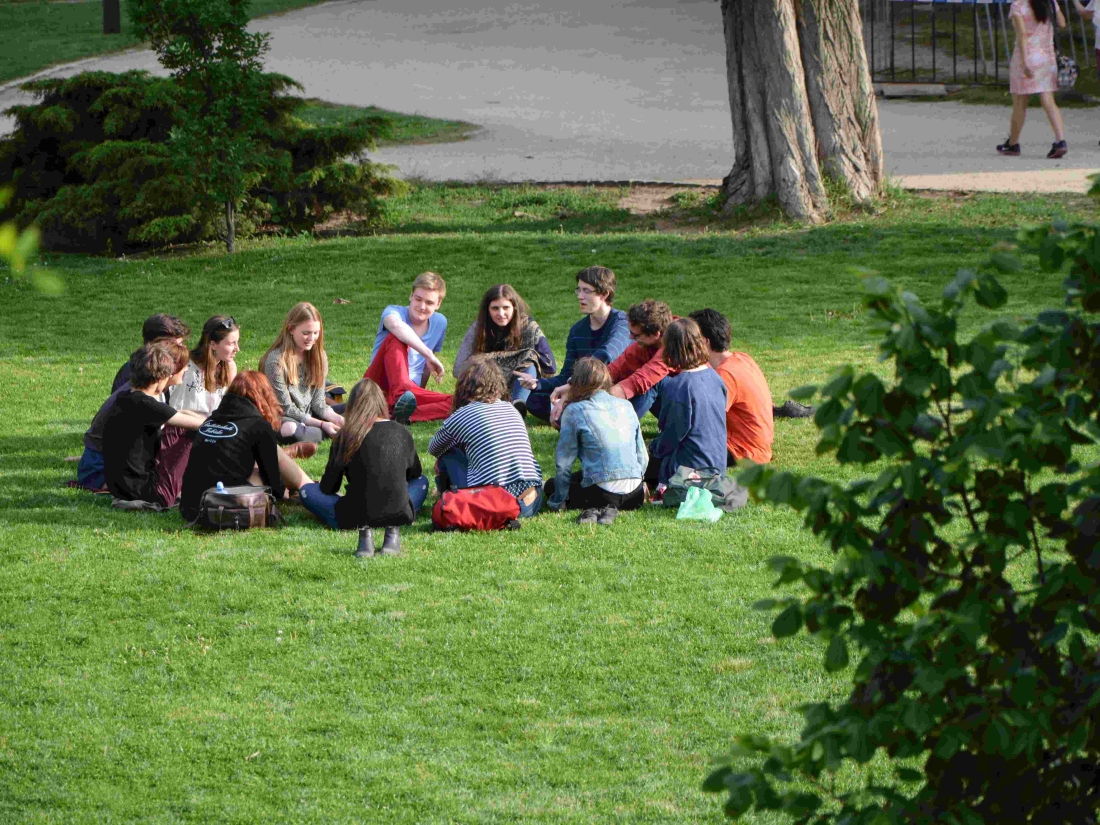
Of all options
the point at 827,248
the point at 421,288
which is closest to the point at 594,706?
the point at 421,288

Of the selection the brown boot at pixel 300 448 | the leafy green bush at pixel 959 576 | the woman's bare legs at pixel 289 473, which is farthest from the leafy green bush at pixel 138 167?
the leafy green bush at pixel 959 576

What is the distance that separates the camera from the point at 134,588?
660 cm

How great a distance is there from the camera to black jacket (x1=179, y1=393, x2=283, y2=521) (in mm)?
7504

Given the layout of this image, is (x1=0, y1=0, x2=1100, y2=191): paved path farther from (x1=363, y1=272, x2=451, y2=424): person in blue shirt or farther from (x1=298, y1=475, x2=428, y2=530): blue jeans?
(x1=298, y1=475, x2=428, y2=530): blue jeans

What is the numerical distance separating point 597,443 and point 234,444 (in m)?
2.04

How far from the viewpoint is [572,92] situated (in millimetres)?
25188

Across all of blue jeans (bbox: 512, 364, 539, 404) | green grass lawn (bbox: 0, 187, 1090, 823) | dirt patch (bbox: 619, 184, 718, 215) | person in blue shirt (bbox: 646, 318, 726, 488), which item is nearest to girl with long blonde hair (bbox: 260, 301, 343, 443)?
green grass lawn (bbox: 0, 187, 1090, 823)

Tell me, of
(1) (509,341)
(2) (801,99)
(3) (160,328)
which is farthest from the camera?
(2) (801,99)

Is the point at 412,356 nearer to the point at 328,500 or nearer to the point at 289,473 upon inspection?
the point at 289,473

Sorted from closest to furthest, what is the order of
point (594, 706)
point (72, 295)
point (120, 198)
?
1. point (594, 706)
2. point (72, 295)
3. point (120, 198)

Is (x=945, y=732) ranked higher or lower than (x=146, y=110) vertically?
lower

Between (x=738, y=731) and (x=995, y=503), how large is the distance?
270cm

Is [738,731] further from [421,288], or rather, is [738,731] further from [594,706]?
[421,288]

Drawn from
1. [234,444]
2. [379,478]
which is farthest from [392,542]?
[234,444]
